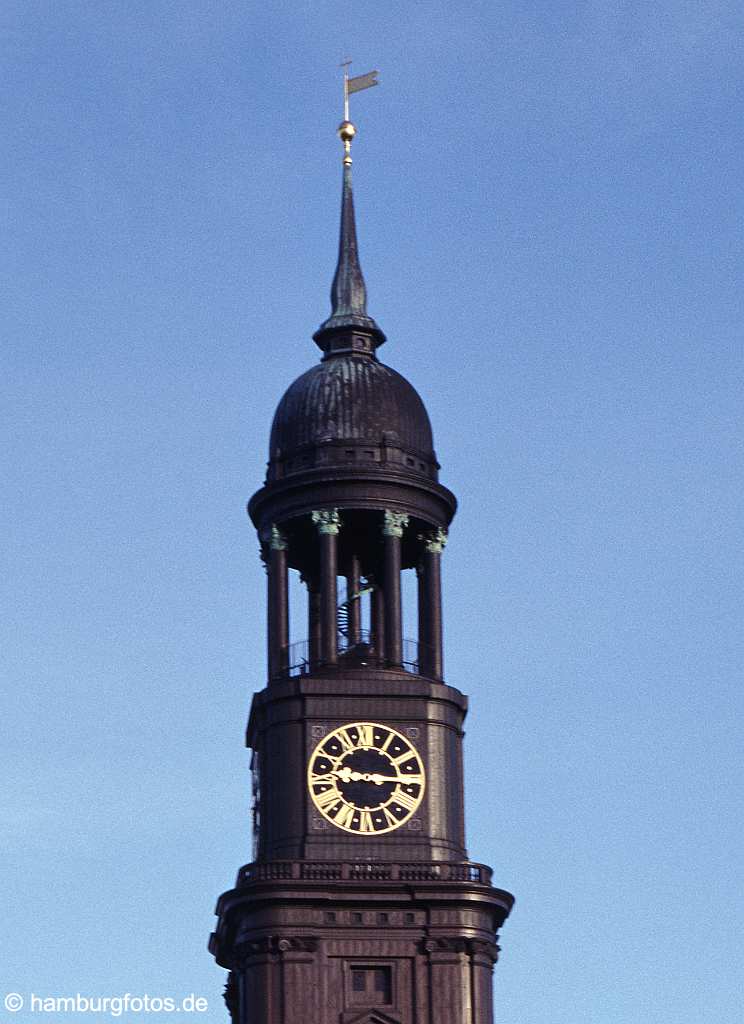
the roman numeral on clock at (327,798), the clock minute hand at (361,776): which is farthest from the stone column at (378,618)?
the roman numeral on clock at (327,798)

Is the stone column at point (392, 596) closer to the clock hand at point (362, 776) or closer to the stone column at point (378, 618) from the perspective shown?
the stone column at point (378, 618)

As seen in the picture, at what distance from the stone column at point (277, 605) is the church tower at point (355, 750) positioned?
6 cm

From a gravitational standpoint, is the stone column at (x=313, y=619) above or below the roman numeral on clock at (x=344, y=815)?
above

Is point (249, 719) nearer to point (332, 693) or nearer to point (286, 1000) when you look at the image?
point (332, 693)

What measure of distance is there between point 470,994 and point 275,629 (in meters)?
13.6

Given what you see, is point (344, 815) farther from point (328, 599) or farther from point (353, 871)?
point (328, 599)

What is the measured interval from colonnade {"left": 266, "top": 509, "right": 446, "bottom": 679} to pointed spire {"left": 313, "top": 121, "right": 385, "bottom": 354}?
7497 mm

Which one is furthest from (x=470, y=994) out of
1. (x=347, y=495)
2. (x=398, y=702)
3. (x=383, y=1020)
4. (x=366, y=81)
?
(x=366, y=81)

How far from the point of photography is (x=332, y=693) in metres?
105

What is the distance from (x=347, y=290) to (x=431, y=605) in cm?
1191

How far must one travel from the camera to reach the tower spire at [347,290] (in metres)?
113

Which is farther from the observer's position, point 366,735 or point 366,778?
point 366,735

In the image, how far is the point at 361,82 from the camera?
118 metres

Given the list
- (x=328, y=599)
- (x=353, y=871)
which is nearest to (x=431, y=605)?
(x=328, y=599)
